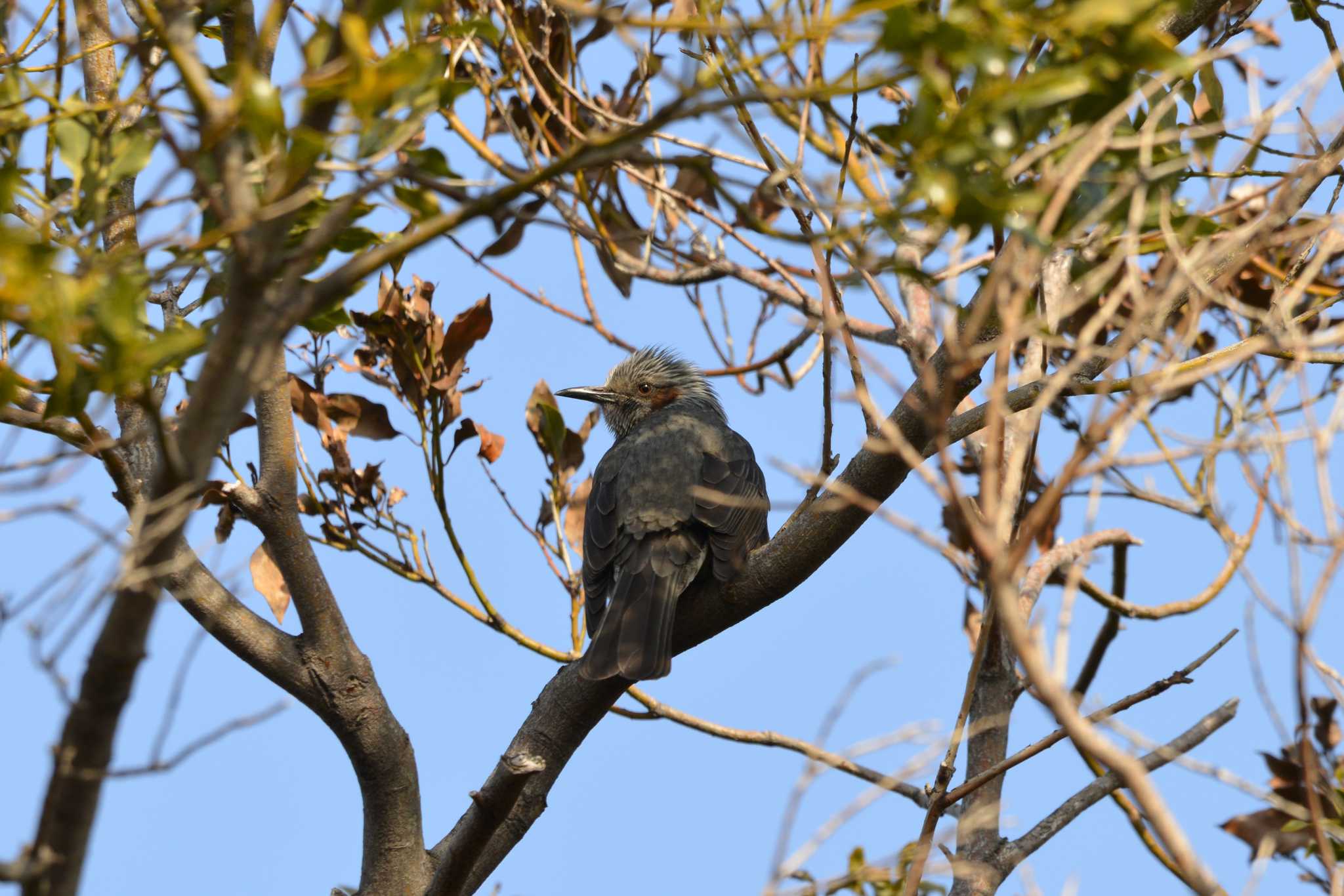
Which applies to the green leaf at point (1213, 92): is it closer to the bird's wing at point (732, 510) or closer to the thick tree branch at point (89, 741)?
the bird's wing at point (732, 510)

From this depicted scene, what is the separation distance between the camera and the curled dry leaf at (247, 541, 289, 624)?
14.8 ft

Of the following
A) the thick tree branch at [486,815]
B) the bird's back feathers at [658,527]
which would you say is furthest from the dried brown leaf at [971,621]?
the thick tree branch at [486,815]

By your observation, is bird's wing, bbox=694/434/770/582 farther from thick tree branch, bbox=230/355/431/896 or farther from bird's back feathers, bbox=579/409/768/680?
thick tree branch, bbox=230/355/431/896

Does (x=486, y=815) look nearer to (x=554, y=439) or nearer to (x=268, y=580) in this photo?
(x=268, y=580)

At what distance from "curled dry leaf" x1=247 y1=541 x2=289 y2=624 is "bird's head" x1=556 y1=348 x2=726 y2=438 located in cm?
331

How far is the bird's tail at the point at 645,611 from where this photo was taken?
4.41 meters

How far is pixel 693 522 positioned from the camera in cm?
595

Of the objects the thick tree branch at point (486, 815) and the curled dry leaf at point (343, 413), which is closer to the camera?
the thick tree branch at point (486, 815)

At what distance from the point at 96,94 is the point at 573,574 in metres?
2.36

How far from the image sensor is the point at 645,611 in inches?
204

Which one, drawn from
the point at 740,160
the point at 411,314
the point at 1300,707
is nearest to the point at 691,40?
the point at 740,160

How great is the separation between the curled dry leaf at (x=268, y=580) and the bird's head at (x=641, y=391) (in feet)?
10.9

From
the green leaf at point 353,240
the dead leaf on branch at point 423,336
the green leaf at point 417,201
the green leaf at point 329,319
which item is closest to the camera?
the green leaf at point 417,201

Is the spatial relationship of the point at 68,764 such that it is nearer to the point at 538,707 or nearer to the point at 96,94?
the point at 538,707
